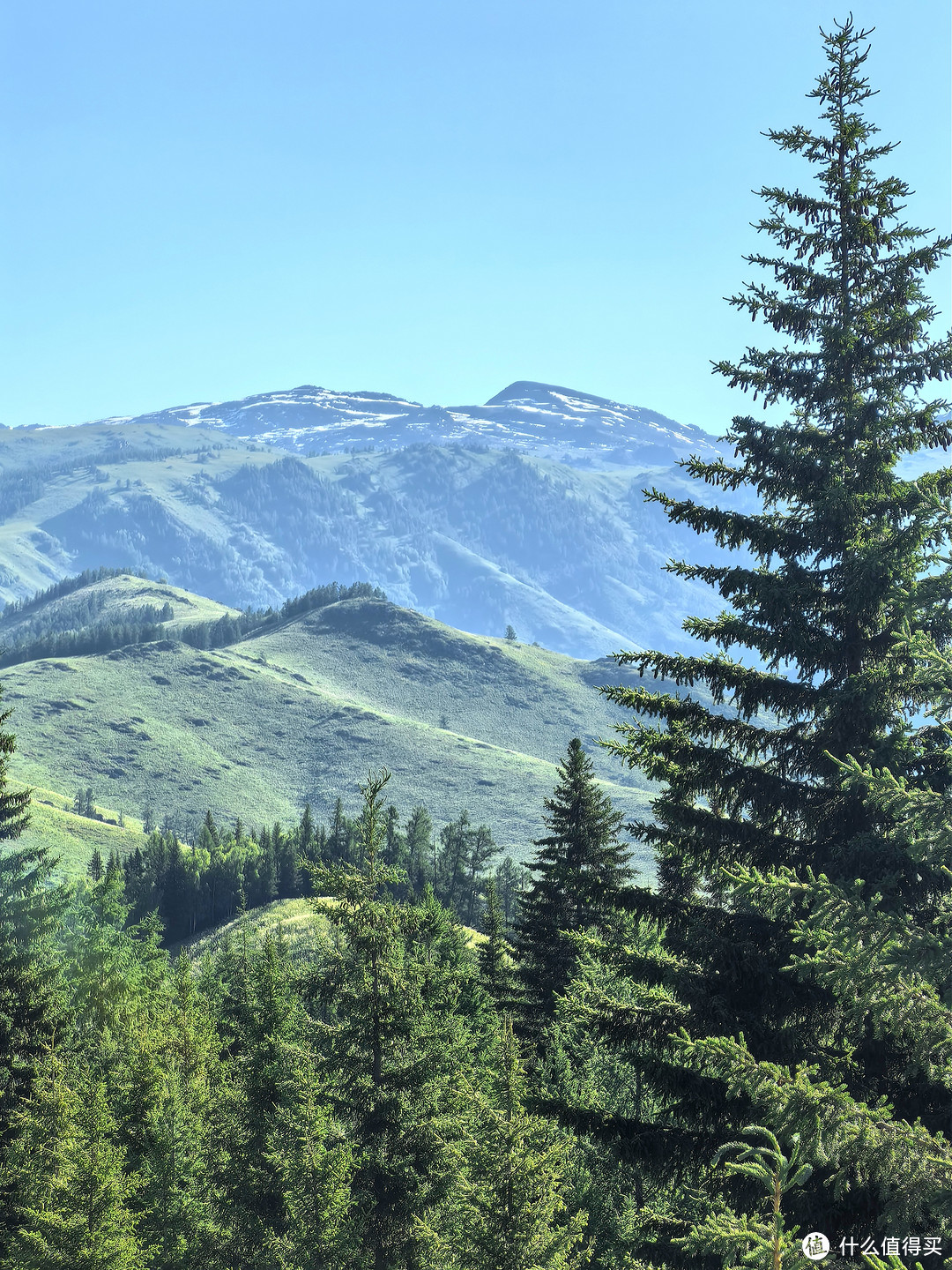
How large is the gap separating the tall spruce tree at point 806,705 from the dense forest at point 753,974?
47 millimetres

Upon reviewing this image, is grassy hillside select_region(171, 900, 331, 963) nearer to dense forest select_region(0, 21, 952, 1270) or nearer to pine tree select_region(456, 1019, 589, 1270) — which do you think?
dense forest select_region(0, 21, 952, 1270)

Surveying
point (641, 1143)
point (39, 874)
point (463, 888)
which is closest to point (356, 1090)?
point (641, 1143)

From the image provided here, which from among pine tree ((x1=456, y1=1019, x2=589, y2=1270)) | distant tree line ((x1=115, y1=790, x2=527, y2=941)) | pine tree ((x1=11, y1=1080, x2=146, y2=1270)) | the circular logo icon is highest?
the circular logo icon

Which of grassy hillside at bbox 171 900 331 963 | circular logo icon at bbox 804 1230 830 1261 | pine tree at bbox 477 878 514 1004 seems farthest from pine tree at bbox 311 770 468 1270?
grassy hillside at bbox 171 900 331 963

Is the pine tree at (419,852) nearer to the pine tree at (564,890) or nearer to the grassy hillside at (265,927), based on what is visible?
the grassy hillside at (265,927)

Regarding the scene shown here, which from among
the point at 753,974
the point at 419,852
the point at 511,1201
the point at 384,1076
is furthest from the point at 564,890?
the point at 419,852

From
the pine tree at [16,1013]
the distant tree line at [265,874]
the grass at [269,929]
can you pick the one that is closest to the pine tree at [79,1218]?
the pine tree at [16,1013]

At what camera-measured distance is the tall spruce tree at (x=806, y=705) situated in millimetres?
12953

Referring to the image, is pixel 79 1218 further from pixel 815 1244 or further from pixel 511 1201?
→ pixel 815 1244

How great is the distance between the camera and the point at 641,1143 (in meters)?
13.2

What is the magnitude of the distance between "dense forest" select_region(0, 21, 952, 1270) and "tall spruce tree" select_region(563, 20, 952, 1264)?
5 cm

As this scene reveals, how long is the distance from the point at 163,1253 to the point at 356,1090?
15137mm

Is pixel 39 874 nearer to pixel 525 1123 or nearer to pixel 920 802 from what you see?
pixel 525 1123

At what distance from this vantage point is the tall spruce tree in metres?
13.0
